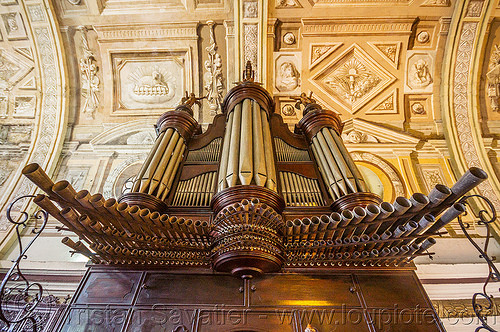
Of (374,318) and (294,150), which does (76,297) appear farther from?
(294,150)

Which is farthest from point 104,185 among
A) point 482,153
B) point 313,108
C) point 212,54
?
point 482,153

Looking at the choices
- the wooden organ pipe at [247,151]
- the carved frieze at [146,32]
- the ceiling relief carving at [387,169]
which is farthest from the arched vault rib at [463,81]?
the carved frieze at [146,32]

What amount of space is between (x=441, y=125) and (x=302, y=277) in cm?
637

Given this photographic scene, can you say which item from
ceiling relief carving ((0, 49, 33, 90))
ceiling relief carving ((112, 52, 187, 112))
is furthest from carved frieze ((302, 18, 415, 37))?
ceiling relief carving ((0, 49, 33, 90))

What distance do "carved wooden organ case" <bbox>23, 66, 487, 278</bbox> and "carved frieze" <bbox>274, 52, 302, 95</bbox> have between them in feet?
12.4

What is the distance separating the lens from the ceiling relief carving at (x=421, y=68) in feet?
26.1

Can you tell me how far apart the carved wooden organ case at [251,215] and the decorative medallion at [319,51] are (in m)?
4.05

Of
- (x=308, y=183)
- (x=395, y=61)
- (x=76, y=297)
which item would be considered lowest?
(x=76, y=297)

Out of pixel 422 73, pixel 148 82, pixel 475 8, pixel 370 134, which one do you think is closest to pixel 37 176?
pixel 148 82

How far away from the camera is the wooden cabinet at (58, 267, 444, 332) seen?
2.80m

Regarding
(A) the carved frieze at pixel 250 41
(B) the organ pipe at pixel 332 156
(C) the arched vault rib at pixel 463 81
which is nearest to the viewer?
(B) the organ pipe at pixel 332 156

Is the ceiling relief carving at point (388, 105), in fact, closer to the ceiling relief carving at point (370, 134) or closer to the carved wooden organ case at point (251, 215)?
the ceiling relief carving at point (370, 134)

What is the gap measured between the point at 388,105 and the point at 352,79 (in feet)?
3.53

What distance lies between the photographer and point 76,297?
3006 mm
